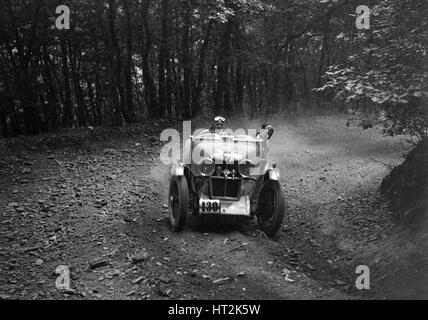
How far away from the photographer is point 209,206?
8430mm

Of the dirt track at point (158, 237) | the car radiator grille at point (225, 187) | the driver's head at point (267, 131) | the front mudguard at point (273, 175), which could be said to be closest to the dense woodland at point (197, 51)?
the driver's head at point (267, 131)

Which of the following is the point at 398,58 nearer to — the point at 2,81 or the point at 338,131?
the point at 338,131

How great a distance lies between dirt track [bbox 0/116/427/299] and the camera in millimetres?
6789

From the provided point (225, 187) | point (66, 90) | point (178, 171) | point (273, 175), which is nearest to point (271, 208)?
point (273, 175)

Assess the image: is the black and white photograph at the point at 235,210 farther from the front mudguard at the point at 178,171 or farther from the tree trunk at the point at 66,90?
the tree trunk at the point at 66,90

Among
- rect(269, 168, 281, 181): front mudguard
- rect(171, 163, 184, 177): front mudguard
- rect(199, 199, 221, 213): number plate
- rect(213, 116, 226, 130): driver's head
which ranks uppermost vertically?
rect(213, 116, 226, 130): driver's head

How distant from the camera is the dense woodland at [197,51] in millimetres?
8328

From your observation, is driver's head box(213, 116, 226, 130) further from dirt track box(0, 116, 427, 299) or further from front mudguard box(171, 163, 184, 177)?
dirt track box(0, 116, 427, 299)

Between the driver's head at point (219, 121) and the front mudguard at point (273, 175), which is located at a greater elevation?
the driver's head at point (219, 121)

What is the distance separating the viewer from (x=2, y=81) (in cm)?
1880

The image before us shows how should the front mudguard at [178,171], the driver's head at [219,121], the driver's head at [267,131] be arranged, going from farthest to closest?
the driver's head at [219,121]
the driver's head at [267,131]
the front mudguard at [178,171]

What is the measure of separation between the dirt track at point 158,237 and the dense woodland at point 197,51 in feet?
8.08

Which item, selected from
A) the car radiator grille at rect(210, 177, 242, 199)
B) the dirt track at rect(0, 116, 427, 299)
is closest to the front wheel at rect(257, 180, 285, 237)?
the dirt track at rect(0, 116, 427, 299)

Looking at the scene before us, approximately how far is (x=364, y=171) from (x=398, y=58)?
18.1 ft
